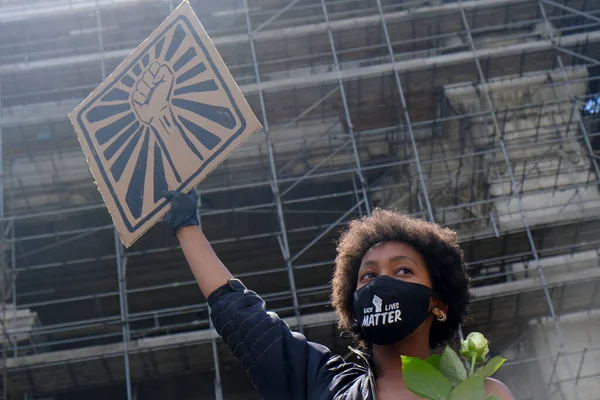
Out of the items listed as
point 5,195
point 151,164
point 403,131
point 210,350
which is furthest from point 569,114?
point 151,164

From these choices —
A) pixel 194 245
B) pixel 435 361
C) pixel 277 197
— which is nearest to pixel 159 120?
pixel 194 245

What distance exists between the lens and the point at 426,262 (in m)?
3.11

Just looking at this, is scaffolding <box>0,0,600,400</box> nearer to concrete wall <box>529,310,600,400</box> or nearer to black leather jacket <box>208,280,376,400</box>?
concrete wall <box>529,310,600,400</box>

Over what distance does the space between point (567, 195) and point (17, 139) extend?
7826mm

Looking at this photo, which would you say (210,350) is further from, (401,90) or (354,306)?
(354,306)

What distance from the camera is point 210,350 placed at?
10938mm

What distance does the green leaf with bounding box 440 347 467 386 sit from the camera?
237cm

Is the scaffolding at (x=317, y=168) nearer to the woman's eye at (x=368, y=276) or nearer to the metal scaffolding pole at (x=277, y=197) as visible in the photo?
the metal scaffolding pole at (x=277, y=197)

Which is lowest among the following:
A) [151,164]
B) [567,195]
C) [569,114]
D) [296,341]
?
[296,341]

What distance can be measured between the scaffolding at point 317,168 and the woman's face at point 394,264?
7918 mm

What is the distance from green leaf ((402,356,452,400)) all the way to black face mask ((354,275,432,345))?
1.41 ft

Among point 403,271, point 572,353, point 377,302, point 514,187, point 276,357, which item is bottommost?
point 572,353

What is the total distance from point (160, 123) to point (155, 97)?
13 centimetres

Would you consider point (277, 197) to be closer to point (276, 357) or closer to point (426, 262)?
point (426, 262)
